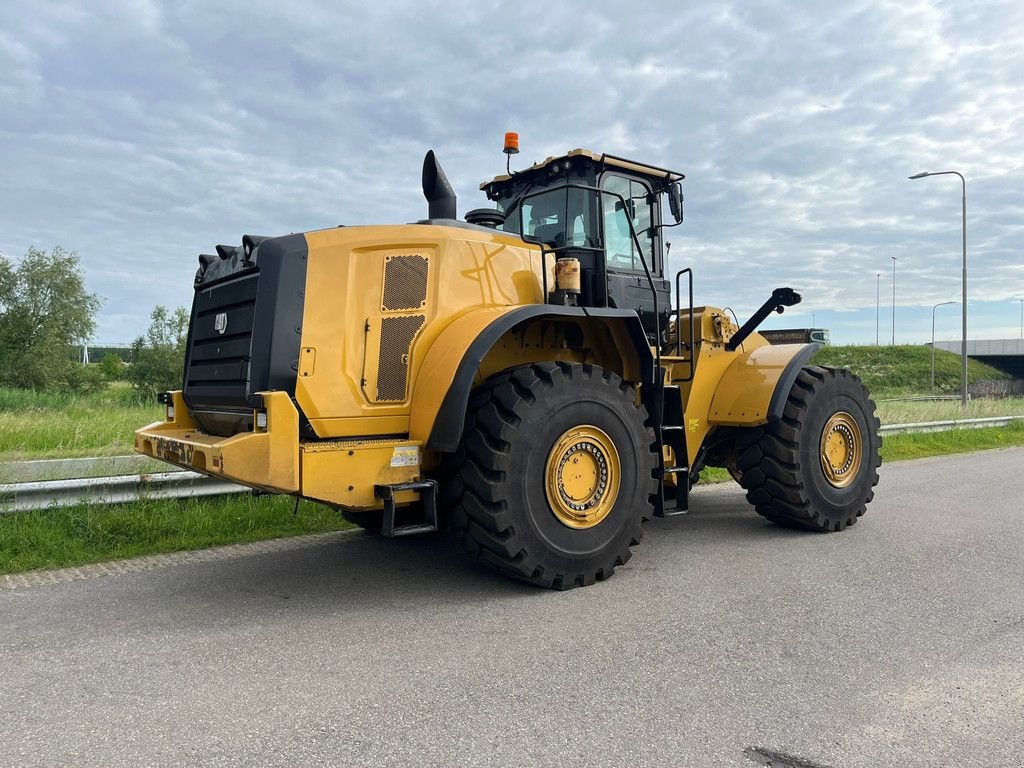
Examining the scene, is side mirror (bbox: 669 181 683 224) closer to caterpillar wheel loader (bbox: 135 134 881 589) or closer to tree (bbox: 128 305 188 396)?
caterpillar wheel loader (bbox: 135 134 881 589)

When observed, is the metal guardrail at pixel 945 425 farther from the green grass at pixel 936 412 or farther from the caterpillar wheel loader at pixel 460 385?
the caterpillar wheel loader at pixel 460 385

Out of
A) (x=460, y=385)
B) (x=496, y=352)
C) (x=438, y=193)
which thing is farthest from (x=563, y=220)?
(x=460, y=385)

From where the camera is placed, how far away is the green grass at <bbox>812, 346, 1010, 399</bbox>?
48.6 metres

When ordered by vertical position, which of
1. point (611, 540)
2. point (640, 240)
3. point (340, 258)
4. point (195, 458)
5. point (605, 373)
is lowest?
point (611, 540)

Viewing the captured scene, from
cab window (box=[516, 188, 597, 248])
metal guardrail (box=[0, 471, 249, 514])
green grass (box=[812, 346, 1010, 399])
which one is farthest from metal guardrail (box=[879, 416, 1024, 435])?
green grass (box=[812, 346, 1010, 399])

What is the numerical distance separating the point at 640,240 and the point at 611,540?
2.53 meters

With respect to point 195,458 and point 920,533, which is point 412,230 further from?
point 920,533

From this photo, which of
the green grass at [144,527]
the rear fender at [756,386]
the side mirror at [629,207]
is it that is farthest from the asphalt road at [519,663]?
the side mirror at [629,207]

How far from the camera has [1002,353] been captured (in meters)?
55.1

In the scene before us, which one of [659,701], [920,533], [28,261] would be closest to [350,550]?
[659,701]

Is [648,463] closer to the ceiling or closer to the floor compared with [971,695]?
closer to the ceiling

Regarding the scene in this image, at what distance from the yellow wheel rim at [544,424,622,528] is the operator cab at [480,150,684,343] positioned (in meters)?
1.02

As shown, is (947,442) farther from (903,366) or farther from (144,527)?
(903,366)

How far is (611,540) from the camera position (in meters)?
4.65
